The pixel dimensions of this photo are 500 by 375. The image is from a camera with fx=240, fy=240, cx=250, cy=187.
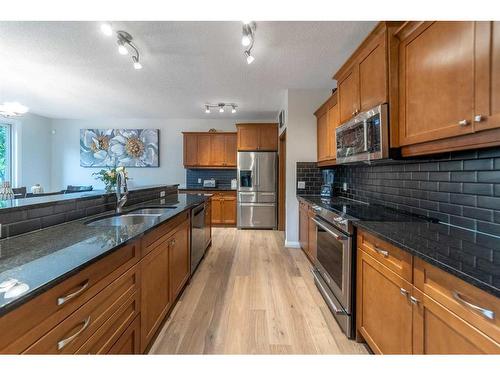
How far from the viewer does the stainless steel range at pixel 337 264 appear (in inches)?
68.1

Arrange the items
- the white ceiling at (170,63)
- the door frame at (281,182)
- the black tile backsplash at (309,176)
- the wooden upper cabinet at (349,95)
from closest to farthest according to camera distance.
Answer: the wooden upper cabinet at (349,95) → the white ceiling at (170,63) → the black tile backsplash at (309,176) → the door frame at (281,182)

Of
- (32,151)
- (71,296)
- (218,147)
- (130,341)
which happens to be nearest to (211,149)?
(218,147)

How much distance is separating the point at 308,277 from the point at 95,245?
7.83 feet

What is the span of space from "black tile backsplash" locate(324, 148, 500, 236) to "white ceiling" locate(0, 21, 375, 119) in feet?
4.88

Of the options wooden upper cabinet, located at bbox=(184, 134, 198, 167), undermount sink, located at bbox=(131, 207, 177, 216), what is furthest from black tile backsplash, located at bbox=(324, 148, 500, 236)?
wooden upper cabinet, located at bbox=(184, 134, 198, 167)

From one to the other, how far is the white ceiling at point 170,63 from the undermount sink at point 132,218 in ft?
5.89

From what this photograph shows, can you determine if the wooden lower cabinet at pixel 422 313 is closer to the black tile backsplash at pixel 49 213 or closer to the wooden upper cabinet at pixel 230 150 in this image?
the black tile backsplash at pixel 49 213

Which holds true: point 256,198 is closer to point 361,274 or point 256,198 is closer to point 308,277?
point 308,277

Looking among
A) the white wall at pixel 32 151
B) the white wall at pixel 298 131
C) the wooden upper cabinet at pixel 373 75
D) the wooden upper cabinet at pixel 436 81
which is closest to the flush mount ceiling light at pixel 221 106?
the white wall at pixel 298 131

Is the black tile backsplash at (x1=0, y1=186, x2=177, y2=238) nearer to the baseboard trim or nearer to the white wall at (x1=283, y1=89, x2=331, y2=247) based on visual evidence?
the white wall at (x1=283, y1=89, x2=331, y2=247)

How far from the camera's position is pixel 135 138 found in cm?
618
